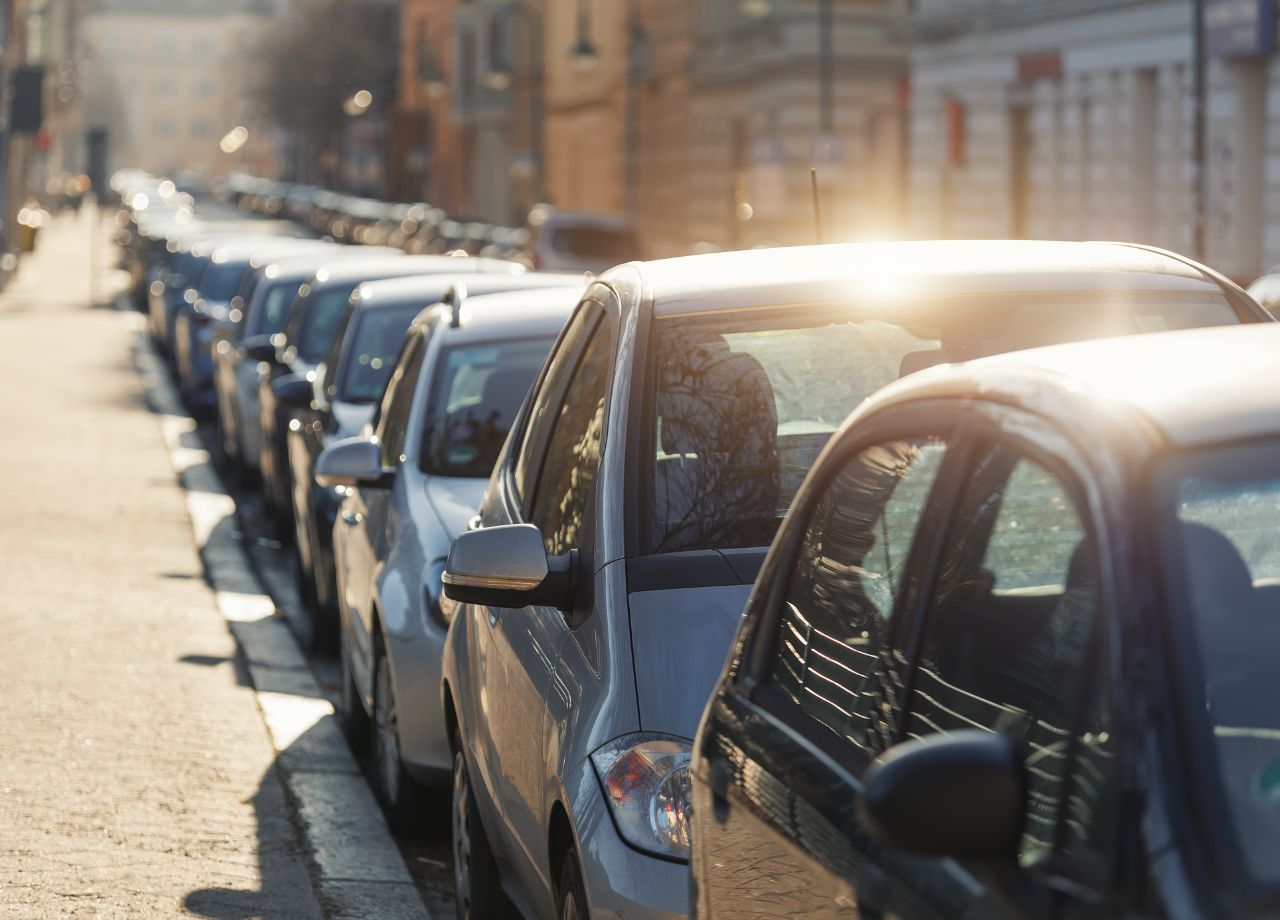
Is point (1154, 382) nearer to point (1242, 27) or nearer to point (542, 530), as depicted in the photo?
point (542, 530)

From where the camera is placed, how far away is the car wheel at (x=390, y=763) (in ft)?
23.9

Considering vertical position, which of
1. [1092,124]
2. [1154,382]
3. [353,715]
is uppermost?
[1092,124]

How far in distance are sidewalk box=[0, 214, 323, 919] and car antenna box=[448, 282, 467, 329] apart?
1.53m

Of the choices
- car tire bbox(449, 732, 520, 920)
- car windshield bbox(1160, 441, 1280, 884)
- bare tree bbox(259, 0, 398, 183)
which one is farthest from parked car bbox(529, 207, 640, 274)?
bare tree bbox(259, 0, 398, 183)

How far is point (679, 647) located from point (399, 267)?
11252 mm

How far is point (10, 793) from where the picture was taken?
7.41 meters

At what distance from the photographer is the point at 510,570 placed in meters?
4.77

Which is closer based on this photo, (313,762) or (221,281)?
(313,762)

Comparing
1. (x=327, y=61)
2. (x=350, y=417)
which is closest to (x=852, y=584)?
(x=350, y=417)

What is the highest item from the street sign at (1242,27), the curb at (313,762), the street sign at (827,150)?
the street sign at (1242,27)

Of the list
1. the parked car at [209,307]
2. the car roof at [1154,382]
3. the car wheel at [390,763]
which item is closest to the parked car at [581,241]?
the parked car at [209,307]

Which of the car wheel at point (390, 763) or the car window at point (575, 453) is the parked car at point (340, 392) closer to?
the car wheel at point (390, 763)

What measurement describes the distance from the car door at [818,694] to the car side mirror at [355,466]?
4292mm

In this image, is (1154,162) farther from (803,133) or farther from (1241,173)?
(803,133)
